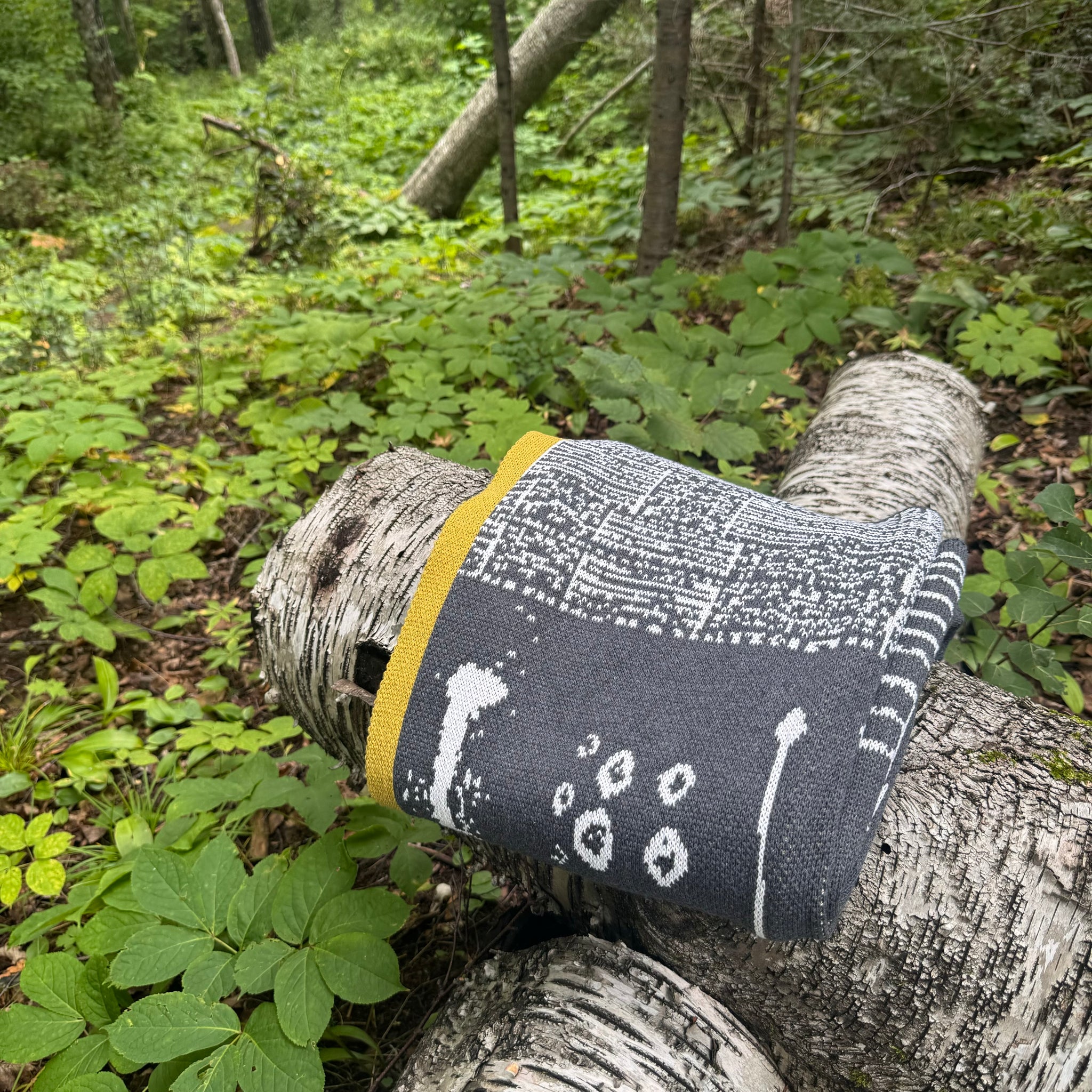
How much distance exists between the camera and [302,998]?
107 cm

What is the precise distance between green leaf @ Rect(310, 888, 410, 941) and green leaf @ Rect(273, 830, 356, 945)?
25mm

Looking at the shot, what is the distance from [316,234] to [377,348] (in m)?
3.28

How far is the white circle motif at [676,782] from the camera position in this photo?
2.61ft

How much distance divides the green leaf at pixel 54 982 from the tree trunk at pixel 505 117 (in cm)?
417

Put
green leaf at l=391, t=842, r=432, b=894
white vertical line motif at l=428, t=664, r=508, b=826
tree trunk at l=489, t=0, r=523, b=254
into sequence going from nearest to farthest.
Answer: white vertical line motif at l=428, t=664, r=508, b=826, green leaf at l=391, t=842, r=432, b=894, tree trunk at l=489, t=0, r=523, b=254

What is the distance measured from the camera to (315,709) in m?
1.30

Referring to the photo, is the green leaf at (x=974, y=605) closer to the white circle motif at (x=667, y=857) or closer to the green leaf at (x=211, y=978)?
the white circle motif at (x=667, y=857)

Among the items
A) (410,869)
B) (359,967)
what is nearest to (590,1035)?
(359,967)

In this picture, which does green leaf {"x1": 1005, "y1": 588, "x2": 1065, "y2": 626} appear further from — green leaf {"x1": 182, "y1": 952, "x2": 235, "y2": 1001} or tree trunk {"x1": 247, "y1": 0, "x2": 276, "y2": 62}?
tree trunk {"x1": 247, "y1": 0, "x2": 276, "y2": 62}

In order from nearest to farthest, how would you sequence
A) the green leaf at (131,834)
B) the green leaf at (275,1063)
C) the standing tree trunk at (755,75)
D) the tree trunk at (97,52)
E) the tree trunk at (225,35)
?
the green leaf at (275,1063), the green leaf at (131,834), the standing tree trunk at (755,75), the tree trunk at (97,52), the tree trunk at (225,35)

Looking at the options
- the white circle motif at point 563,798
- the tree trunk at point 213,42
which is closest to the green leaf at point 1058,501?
the white circle motif at point 563,798

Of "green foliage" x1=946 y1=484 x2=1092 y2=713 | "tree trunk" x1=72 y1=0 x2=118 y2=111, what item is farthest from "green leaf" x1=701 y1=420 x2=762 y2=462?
"tree trunk" x1=72 y1=0 x2=118 y2=111

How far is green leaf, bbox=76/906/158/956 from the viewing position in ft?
4.07

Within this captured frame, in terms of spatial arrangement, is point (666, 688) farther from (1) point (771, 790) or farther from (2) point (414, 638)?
(2) point (414, 638)
